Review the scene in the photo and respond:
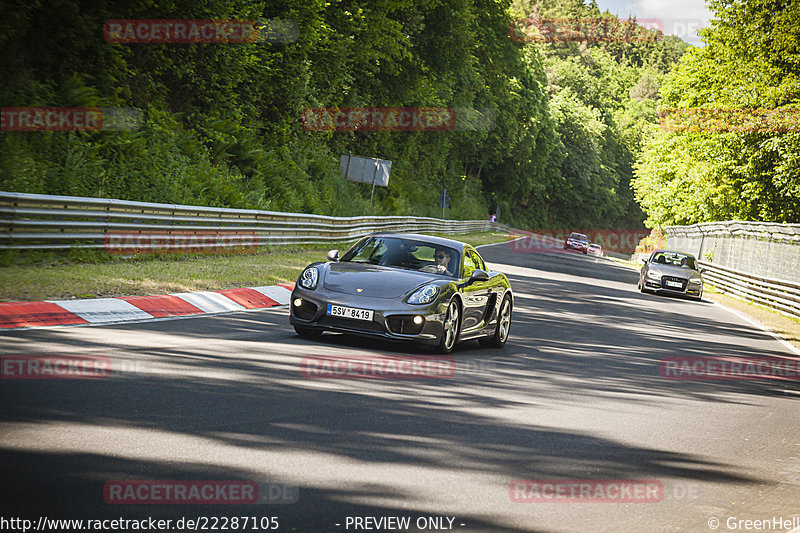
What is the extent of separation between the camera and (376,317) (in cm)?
993

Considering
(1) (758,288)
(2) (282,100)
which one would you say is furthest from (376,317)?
(2) (282,100)

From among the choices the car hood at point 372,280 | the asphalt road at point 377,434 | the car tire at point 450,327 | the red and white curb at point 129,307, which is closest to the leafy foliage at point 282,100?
the red and white curb at point 129,307

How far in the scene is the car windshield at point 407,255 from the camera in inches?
444

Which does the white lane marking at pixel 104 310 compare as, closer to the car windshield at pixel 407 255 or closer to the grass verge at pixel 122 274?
the grass verge at pixel 122 274

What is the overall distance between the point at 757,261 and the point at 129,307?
82.2 ft

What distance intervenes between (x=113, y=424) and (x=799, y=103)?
42069mm

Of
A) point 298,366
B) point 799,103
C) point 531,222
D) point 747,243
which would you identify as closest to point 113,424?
point 298,366

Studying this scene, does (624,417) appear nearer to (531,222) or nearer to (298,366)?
(298,366)

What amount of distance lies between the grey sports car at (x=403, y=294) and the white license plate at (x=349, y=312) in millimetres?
11

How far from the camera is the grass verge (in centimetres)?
1166

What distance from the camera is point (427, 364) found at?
979cm

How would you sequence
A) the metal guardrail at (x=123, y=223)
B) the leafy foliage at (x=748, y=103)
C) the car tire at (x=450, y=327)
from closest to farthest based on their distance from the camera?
the car tire at (x=450, y=327) → the metal guardrail at (x=123, y=223) → the leafy foliage at (x=748, y=103)

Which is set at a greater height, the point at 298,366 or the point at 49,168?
the point at 49,168

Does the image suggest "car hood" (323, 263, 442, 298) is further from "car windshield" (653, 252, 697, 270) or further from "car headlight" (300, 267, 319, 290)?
"car windshield" (653, 252, 697, 270)
